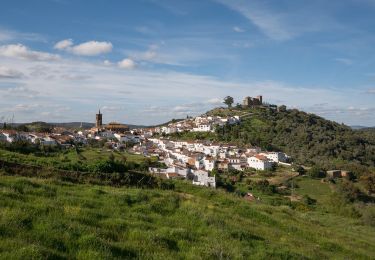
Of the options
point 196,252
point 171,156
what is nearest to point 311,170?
point 171,156

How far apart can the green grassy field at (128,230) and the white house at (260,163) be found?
62069 millimetres

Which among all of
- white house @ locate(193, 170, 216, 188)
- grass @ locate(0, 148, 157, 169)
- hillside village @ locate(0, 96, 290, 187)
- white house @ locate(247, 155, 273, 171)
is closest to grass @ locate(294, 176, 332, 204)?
white house @ locate(247, 155, 273, 171)

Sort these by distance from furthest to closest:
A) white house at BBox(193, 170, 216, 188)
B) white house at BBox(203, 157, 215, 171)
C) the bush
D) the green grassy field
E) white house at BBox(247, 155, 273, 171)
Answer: white house at BBox(247, 155, 273, 171)
white house at BBox(203, 157, 215, 171)
the bush
white house at BBox(193, 170, 216, 188)
the green grassy field

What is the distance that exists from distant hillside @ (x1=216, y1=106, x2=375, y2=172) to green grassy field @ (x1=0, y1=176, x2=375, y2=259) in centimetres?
7208

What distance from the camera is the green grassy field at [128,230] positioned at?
5910mm

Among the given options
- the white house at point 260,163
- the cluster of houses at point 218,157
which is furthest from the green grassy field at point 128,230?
the white house at point 260,163

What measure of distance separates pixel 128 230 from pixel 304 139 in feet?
322

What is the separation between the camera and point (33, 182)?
31.6 feet

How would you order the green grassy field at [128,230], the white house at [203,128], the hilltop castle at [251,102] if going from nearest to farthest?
the green grassy field at [128,230], the white house at [203,128], the hilltop castle at [251,102]

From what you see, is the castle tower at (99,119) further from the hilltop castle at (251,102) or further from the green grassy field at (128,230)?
the green grassy field at (128,230)

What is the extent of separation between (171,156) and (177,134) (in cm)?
3566

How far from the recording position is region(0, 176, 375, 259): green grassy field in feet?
19.4

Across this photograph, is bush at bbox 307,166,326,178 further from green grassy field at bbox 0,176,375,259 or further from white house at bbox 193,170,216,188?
green grassy field at bbox 0,176,375,259

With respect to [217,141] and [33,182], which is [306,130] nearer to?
[217,141]
